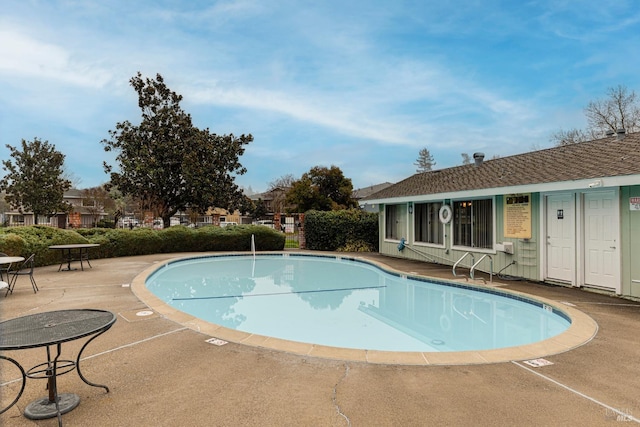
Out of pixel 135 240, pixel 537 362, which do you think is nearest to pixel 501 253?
pixel 537 362

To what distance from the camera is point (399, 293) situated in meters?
8.77

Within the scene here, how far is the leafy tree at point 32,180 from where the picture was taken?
102ft

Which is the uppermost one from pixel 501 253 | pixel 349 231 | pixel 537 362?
pixel 349 231

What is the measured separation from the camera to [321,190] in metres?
32.6

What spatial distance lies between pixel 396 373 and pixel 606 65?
23234 millimetres

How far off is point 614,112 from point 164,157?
101ft

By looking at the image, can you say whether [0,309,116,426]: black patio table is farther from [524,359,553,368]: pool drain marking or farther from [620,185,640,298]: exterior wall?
[620,185,640,298]: exterior wall

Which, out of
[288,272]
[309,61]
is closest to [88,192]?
[309,61]

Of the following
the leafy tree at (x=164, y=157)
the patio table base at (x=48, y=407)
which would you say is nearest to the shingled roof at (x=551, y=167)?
the patio table base at (x=48, y=407)

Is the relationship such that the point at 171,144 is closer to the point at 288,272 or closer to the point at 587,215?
the point at 288,272

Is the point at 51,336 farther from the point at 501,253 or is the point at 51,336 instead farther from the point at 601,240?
the point at 501,253

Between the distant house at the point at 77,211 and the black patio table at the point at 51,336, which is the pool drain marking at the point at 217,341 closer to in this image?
the black patio table at the point at 51,336

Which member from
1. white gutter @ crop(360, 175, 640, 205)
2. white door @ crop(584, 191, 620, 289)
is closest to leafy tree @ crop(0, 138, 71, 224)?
white gutter @ crop(360, 175, 640, 205)

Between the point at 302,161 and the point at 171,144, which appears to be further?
the point at 302,161
